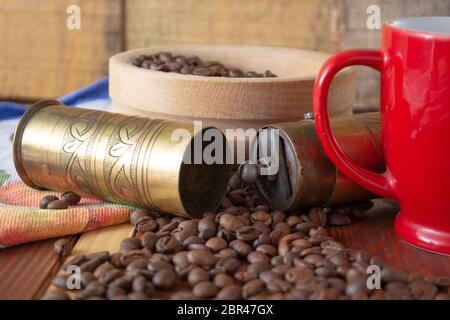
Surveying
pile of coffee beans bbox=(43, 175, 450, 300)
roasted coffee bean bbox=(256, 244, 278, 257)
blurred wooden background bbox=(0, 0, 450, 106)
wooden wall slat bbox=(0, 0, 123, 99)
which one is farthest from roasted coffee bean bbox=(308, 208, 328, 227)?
wooden wall slat bbox=(0, 0, 123, 99)

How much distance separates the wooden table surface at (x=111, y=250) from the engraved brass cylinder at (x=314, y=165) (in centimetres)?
5

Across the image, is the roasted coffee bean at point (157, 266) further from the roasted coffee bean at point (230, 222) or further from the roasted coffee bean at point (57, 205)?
the roasted coffee bean at point (57, 205)

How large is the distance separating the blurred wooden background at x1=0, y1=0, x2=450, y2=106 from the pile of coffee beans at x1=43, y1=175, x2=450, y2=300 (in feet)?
2.52

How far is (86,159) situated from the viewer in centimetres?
105

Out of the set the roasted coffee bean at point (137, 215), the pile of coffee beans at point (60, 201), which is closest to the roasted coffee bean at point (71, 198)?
the pile of coffee beans at point (60, 201)

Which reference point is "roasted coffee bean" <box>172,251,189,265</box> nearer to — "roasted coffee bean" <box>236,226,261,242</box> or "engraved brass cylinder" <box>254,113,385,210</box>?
"roasted coffee bean" <box>236,226,261,242</box>

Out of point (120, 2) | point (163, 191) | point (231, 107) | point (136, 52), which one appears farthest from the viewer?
point (120, 2)

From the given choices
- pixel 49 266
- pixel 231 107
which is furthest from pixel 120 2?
pixel 49 266

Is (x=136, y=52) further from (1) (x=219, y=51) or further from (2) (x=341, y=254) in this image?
(2) (x=341, y=254)

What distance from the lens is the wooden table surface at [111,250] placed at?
859 millimetres

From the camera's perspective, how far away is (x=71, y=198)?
1079 mm

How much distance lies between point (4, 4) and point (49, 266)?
3.37 ft

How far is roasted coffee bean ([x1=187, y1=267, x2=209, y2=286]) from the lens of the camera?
843 millimetres

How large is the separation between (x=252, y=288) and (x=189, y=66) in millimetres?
643
